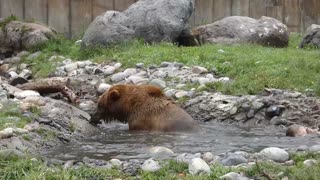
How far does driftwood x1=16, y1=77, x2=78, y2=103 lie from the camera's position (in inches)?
442

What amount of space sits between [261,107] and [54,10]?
280 inches

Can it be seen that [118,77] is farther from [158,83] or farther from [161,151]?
[161,151]

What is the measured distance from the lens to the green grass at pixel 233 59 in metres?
11.3

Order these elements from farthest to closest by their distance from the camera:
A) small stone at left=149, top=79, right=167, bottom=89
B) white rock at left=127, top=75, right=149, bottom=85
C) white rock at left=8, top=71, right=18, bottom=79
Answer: white rock at left=8, top=71, right=18, bottom=79 → white rock at left=127, top=75, right=149, bottom=85 → small stone at left=149, top=79, right=167, bottom=89

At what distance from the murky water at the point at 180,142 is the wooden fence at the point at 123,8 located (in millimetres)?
6670

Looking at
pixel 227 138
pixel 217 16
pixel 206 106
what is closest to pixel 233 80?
pixel 206 106

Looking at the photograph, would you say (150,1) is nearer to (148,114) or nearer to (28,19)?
(28,19)

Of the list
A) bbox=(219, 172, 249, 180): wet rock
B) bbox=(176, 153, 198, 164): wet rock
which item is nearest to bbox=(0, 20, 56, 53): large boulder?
bbox=(176, 153, 198, 164): wet rock

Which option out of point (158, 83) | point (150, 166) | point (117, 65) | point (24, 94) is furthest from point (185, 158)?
point (117, 65)

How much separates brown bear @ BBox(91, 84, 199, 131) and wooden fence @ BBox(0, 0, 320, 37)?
6177 millimetres

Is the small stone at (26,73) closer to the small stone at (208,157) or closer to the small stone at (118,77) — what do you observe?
the small stone at (118,77)

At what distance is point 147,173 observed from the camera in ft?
20.4

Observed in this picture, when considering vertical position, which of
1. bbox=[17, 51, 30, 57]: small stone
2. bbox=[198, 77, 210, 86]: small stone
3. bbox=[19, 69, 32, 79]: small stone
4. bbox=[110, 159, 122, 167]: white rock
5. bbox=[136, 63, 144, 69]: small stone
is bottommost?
bbox=[19, 69, 32, 79]: small stone

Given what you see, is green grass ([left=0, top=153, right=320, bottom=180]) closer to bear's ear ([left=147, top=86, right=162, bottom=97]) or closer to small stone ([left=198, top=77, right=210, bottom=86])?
bear's ear ([left=147, top=86, right=162, bottom=97])
